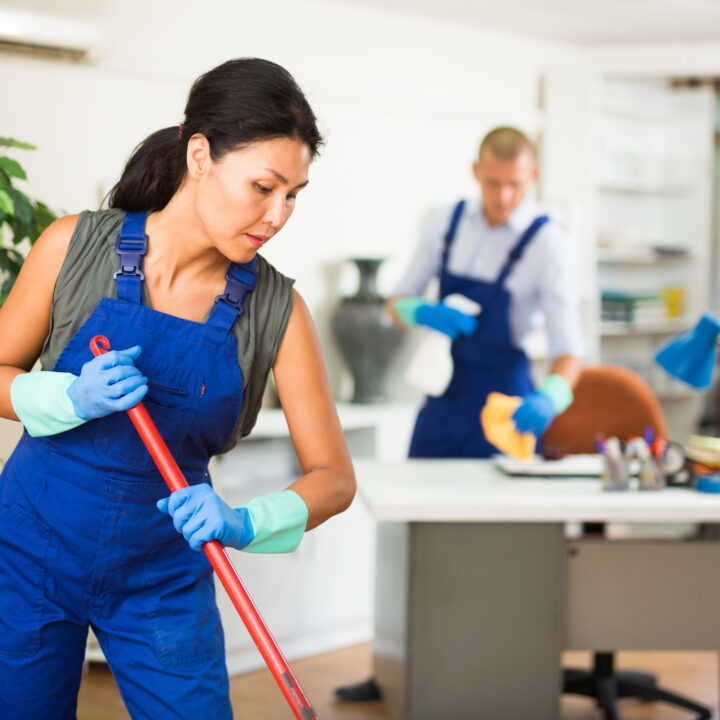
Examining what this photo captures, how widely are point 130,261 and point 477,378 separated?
1.78m

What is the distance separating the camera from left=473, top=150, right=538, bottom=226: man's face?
2902mm

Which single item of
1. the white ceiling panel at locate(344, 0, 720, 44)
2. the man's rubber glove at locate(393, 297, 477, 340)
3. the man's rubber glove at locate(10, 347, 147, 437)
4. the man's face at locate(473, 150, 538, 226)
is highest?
the white ceiling panel at locate(344, 0, 720, 44)

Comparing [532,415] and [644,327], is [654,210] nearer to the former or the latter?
[644,327]

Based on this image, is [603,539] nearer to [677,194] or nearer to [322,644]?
[322,644]

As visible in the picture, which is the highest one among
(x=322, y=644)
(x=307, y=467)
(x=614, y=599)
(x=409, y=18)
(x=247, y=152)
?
(x=409, y=18)

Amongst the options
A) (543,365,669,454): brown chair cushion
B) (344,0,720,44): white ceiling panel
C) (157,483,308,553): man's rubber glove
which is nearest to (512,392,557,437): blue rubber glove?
(543,365,669,454): brown chair cushion

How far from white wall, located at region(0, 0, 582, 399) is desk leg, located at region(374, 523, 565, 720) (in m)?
1.86

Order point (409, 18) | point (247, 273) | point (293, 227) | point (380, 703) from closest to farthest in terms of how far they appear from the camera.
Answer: point (247, 273) → point (380, 703) → point (293, 227) → point (409, 18)

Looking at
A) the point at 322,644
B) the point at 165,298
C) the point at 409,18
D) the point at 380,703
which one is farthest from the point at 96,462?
the point at 409,18

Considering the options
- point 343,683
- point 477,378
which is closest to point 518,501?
point 477,378

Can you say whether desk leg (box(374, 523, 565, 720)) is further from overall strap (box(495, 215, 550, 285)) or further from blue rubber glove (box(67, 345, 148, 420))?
blue rubber glove (box(67, 345, 148, 420))

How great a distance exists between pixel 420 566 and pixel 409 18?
2908 millimetres

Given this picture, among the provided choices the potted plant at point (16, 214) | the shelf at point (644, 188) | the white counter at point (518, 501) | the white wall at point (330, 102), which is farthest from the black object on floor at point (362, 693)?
the shelf at point (644, 188)

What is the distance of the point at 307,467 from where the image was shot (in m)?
1.45
